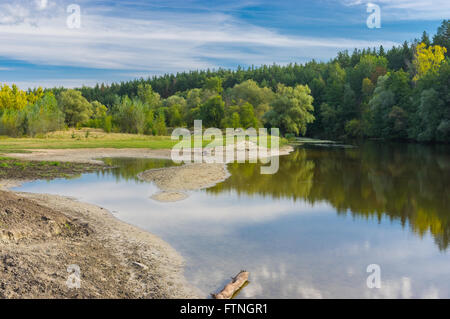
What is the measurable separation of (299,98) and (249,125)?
16.3 m

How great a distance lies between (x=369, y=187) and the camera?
24344 mm

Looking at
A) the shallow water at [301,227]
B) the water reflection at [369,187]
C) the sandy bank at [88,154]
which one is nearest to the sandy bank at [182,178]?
the shallow water at [301,227]

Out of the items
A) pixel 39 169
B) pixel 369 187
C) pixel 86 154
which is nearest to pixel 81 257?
pixel 369 187

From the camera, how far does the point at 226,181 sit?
25.7 m

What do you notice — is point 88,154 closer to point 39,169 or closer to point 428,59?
point 39,169

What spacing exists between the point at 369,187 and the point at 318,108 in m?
82.0

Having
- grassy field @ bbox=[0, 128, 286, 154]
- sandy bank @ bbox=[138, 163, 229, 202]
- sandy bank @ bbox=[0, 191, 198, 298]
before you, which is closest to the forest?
grassy field @ bbox=[0, 128, 286, 154]

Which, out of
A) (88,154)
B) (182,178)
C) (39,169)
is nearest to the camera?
(182,178)

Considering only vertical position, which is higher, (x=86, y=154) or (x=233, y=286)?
(x=86, y=154)

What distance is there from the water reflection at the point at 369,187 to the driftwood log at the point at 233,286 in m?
7.33

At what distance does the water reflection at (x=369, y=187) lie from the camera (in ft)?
57.3

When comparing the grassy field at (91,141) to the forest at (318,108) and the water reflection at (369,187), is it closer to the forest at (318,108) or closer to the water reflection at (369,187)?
the forest at (318,108)

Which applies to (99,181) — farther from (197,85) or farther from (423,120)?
(197,85)

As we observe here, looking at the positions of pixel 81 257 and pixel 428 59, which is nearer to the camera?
pixel 81 257
